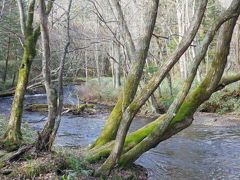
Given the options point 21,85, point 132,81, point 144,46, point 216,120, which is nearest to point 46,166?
point 132,81

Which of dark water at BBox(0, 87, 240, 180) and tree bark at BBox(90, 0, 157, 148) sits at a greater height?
tree bark at BBox(90, 0, 157, 148)

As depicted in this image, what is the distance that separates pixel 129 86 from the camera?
6266 millimetres

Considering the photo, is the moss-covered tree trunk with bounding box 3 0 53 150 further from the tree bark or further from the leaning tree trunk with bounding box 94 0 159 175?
the leaning tree trunk with bounding box 94 0 159 175

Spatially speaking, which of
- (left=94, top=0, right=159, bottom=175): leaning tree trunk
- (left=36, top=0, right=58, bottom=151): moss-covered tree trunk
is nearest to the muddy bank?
(left=94, top=0, right=159, bottom=175): leaning tree trunk

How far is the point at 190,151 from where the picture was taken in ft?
32.4

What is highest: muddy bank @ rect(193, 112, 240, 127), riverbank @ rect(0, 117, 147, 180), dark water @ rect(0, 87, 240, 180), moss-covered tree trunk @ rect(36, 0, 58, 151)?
moss-covered tree trunk @ rect(36, 0, 58, 151)

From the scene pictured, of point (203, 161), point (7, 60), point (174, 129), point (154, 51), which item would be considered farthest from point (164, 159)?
point (7, 60)

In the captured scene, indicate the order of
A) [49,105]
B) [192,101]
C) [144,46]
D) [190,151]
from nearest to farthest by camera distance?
1. [144,46]
2. [49,105]
3. [192,101]
4. [190,151]

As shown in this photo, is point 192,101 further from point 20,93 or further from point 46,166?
point 20,93

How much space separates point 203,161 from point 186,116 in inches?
112

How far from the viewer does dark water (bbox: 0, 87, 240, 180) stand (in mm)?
7598

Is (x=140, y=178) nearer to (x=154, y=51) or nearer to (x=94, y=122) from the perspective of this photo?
(x=94, y=122)

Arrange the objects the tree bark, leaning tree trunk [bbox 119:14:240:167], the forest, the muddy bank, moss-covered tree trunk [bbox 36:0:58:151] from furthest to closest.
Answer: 1. the muddy bank
2. leaning tree trunk [bbox 119:14:240:167]
3. moss-covered tree trunk [bbox 36:0:58:151]
4. the tree bark
5. the forest

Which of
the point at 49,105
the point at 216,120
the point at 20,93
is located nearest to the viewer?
the point at 49,105
